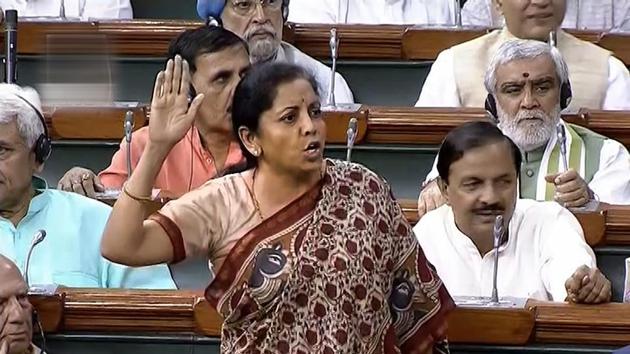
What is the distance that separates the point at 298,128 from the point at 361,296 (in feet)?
0.99

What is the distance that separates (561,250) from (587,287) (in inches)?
13.7

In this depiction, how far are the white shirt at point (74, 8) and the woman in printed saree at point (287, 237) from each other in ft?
8.17

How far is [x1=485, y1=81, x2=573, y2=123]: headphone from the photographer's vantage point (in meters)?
4.52

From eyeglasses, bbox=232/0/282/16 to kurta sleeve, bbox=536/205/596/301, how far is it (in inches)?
48.6

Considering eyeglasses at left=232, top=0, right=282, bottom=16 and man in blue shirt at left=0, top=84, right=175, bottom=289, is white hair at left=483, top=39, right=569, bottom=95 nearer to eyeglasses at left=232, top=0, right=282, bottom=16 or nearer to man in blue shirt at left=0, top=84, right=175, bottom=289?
eyeglasses at left=232, top=0, right=282, bottom=16

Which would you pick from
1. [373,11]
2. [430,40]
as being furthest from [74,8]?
[430,40]

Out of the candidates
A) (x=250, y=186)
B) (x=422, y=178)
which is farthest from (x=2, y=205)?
(x=422, y=178)

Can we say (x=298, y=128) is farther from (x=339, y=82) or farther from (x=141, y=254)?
(x=339, y=82)

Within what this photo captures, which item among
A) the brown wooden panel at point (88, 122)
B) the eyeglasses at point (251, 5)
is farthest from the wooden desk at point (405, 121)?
the eyeglasses at point (251, 5)

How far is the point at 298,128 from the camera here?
127 inches

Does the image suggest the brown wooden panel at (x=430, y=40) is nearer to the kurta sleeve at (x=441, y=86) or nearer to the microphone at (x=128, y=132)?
the kurta sleeve at (x=441, y=86)

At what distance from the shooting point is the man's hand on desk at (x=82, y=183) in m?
4.25

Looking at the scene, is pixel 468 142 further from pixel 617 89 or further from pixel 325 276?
pixel 617 89

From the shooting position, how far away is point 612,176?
4504mm
